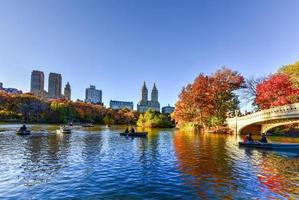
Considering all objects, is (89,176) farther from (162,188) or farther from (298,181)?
(298,181)

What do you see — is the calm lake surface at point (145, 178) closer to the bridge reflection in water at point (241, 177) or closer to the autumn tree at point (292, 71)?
the bridge reflection in water at point (241, 177)

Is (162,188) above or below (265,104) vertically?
below

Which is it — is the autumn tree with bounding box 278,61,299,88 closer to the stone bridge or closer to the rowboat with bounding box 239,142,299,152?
the stone bridge

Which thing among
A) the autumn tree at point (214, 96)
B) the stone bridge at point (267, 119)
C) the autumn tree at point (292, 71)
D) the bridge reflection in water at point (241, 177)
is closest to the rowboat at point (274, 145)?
the bridge reflection in water at point (241, 177)

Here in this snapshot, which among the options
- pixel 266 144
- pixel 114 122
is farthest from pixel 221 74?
pixel 114 122

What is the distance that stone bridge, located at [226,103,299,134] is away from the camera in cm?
3791

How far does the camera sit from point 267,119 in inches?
1756

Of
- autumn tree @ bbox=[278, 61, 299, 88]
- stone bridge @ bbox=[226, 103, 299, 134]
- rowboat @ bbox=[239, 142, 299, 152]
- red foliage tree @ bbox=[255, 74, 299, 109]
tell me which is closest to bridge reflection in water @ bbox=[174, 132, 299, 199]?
rowboat @ bbox=[239, 142, 299, 152]

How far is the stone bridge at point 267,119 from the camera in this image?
124ft

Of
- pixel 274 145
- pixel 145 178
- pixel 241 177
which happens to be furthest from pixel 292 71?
pixel 145 178

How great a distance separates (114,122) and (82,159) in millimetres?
131305

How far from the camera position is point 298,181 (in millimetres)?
16656

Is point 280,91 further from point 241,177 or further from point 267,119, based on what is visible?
point 241,177

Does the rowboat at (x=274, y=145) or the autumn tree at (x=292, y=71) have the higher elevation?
the autumn tree at (x=292, y=71)
